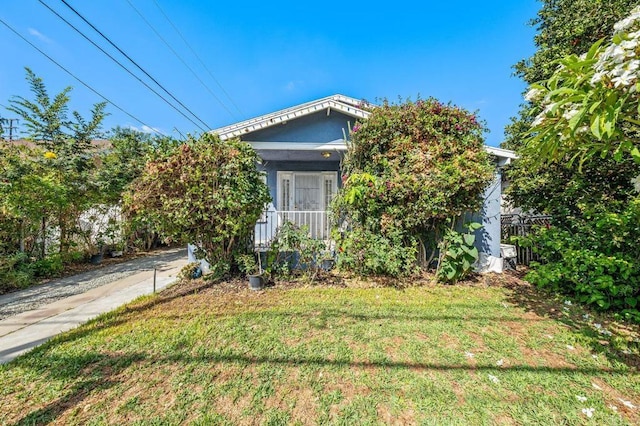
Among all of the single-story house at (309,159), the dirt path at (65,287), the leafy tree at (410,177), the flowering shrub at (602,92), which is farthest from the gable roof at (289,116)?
Answer: the flowering shrub at (602,92)

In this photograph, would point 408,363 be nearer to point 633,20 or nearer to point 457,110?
point 633,20

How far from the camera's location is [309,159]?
28.6ft

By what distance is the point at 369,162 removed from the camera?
251 inches

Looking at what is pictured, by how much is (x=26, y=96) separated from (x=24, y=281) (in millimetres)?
5943

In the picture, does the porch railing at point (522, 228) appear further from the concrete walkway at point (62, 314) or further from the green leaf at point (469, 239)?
the concrete walkway at point (62, 314)

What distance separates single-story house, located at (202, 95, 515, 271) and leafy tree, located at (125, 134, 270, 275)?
4.31ft

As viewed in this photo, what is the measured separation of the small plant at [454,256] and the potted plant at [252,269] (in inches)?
162

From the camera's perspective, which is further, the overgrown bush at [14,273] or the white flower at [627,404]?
the overgrown bush at [14,273]

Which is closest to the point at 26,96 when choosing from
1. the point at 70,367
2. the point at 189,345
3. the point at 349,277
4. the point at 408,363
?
the point at 70,367

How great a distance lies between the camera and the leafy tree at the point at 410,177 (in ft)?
18.1

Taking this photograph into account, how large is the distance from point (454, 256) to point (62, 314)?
25.2 ft

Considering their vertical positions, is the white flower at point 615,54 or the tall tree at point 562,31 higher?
the tall tree at point 562,31

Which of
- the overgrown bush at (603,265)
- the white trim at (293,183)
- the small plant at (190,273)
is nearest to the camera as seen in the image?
the overgrown bush at (603,265)

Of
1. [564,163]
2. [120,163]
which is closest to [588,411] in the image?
[564,163]
